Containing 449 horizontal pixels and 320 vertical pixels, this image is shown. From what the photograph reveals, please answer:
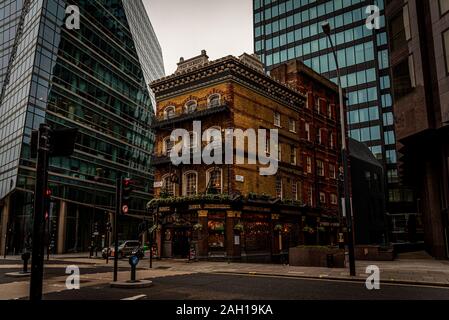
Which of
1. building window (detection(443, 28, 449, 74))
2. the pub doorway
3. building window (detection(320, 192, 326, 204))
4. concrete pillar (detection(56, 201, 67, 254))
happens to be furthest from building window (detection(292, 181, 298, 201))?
concrete pillar (detection(56, 201, 67, 254))

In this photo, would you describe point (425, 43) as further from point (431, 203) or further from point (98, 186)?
point (98, 186)

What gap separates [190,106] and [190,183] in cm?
660

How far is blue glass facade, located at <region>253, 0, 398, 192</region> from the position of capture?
2751 inches

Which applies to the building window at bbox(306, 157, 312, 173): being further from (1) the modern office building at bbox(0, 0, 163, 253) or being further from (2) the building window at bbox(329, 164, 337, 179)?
(1) the modern office building at bbox(0, 0, 163, 253)

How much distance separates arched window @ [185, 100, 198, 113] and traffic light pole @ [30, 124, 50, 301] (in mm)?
26149

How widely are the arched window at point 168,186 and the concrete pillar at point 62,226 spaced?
17538 millimetres

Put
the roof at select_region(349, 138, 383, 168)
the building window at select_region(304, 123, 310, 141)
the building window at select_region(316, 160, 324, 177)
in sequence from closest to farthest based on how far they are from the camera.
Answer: the building window at select_region(304, 123, 310, 141) < the building window at select_region(316, 160, 324, 177) < the roof at select_region(349, 138, 383, 168)

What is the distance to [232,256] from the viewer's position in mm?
29281

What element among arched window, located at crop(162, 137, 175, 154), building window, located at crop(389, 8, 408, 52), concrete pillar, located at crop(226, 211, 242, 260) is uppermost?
building window, located at crop(389, 8, 408, 52)

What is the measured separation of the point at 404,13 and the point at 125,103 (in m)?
43.2

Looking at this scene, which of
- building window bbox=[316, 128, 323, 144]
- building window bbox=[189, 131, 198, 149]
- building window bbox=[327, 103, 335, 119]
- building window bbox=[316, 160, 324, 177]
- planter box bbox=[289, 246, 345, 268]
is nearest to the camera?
planter box bbox=[289, 246, 345, 268]

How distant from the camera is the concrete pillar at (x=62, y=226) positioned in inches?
1754

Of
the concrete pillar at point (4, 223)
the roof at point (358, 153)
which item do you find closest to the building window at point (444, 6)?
the roof at point (358, 153)
